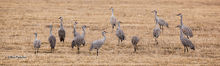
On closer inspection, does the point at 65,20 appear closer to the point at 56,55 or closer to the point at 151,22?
the point at 151,22

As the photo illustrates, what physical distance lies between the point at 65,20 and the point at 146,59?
15.6 meters

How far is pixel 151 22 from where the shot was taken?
3042 centimetres

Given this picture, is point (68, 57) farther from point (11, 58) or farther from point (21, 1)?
point (21, 1)

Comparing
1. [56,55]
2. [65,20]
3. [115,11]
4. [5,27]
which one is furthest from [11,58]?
[115,11]

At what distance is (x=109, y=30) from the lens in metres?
26.3

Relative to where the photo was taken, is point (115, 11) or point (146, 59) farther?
point (115, 11)

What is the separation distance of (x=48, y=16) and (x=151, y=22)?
7.72m

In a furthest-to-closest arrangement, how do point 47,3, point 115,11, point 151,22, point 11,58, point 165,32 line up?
point 47,3, point 115,11, point 151,22, point 165,32, point 11,58

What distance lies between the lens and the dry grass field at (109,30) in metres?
16.1

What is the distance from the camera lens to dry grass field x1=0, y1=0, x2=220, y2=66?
1606 cm

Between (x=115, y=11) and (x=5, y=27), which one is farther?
(x=115, y=11)

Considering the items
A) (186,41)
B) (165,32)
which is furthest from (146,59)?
(165,32)

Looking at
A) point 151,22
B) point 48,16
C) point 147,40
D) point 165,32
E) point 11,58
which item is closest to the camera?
point 11,58

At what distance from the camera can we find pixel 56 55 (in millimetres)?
16734
